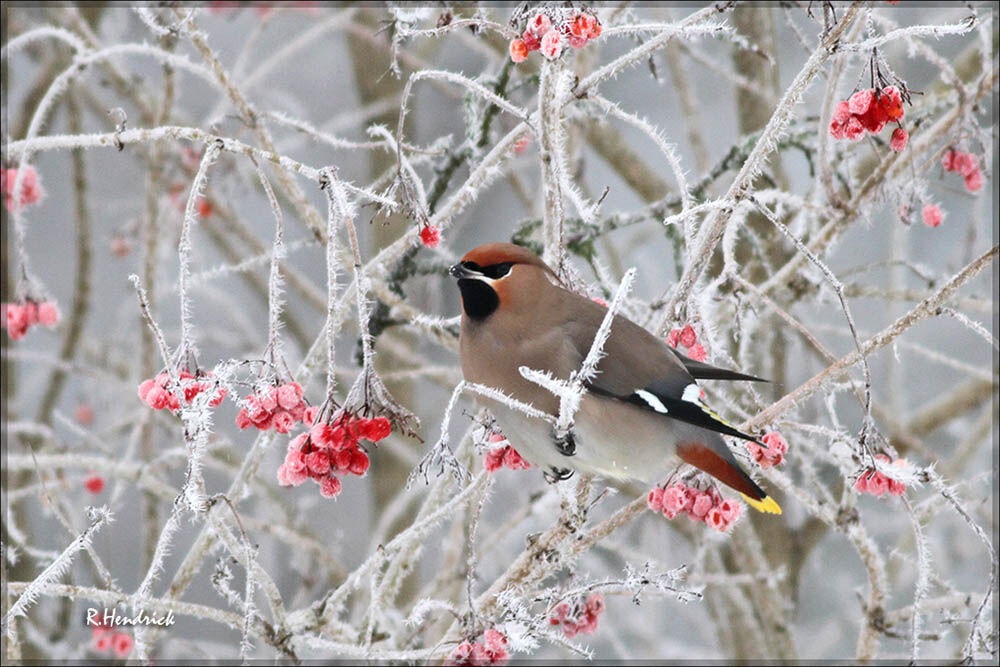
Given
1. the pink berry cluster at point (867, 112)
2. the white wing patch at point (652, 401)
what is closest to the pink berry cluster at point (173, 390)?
the white wing patch at point (652, 401)

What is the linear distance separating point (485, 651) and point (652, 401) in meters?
0.74

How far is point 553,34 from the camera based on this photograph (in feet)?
6.33

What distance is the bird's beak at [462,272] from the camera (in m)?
2.41

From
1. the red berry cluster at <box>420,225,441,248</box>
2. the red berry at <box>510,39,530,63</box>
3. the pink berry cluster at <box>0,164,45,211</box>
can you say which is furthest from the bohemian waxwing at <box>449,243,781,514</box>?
the pink berry cluster at <box>0,164,45,211</box>

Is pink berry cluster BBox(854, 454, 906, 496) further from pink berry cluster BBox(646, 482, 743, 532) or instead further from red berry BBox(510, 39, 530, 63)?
red berry BBox(510, 39, 530, 63)

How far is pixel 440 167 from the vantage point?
2.93 meters

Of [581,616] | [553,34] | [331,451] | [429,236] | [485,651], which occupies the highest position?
[553,34]

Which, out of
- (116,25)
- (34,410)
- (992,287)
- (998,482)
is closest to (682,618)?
(998,482)

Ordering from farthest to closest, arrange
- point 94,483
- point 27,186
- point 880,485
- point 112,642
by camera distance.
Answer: point 94,483 < point 112,642 < point 27,186 < point 880,485

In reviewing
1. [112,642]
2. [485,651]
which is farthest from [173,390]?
[112,642]

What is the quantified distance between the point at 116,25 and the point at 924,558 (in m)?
4.15

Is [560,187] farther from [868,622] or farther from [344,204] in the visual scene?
[868,622]

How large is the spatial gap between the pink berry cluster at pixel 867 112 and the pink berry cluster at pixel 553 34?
1.74 feet

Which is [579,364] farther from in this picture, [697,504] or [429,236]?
[429,236]
